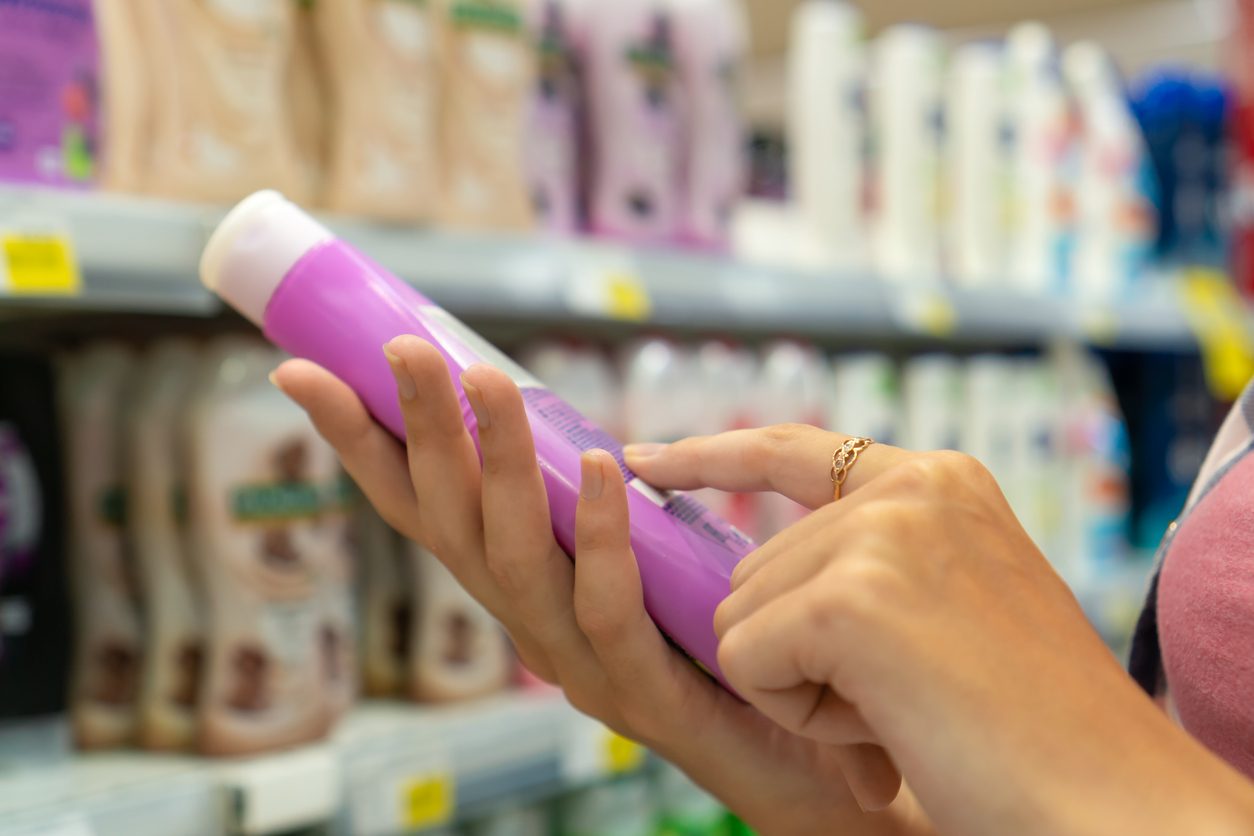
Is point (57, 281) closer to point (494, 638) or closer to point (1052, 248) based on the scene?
point (494, 638)

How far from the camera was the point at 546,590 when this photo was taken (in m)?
0.52

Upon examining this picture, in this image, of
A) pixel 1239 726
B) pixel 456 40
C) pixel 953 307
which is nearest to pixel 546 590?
pixel 1239 726

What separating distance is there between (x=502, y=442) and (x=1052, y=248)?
1.62m

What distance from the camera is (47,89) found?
825 millimetres

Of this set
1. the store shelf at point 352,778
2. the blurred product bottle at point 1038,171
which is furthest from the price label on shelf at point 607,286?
the blurred product bottle at point 1038,171

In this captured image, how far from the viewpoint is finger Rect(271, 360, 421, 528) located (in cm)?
55

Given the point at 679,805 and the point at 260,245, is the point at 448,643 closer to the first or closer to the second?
the point at 679,805

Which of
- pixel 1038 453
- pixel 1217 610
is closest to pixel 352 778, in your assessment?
pixel 1217 610

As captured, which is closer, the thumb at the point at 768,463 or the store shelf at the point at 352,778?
the thumb at the point at 768,463

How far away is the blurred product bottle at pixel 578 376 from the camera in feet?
3.75

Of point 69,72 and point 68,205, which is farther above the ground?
point 69,72

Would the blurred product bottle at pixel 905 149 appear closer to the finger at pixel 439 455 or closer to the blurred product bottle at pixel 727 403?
the blurred product bottle at pixel 727 403

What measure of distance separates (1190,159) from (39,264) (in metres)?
2.15

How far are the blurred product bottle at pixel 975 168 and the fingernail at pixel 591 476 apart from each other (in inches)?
53.9
